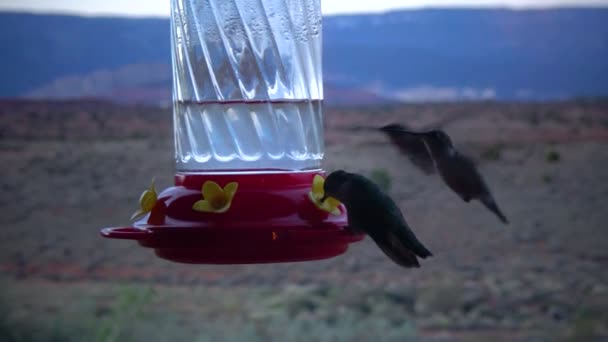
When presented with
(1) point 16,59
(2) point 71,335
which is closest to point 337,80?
(1) point 16,59

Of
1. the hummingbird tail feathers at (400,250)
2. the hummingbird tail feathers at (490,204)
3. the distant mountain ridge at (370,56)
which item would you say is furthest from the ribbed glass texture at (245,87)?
the distant mountain ridge at (370,56)

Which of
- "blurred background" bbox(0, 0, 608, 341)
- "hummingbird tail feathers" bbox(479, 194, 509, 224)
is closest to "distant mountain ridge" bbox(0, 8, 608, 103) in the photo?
"blurred background" bbox(0, 0, 608, 341)

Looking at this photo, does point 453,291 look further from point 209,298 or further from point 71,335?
point 71,335

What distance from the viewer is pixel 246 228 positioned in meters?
2.32

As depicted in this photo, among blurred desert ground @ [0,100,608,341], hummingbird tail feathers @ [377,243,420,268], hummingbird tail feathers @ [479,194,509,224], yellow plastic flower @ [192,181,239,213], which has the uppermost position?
yellow plastic flower @ [192,181,239,213]

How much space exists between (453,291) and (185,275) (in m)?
5.81

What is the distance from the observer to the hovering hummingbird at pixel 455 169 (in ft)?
8.91

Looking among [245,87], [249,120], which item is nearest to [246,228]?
[249,120]

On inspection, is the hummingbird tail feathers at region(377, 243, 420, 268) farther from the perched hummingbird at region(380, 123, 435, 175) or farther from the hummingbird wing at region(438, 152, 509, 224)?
the hummingbird wing at region(438, 152, 509, 224)

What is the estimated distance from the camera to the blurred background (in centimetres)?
1291

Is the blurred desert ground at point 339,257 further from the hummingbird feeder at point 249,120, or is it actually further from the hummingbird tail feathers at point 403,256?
the hummingbird tail feathers at point 403,256

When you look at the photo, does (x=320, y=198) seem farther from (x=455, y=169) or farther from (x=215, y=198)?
(x=455, y=169)

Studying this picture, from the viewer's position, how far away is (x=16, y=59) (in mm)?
21688

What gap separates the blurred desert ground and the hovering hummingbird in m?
0.14
